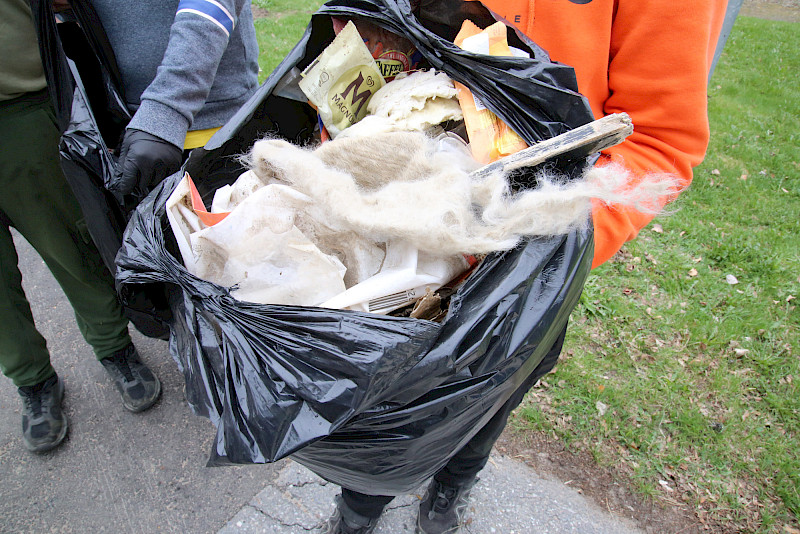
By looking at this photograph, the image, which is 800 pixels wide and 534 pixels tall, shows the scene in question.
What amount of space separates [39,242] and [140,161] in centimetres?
90

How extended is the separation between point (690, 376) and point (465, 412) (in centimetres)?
189

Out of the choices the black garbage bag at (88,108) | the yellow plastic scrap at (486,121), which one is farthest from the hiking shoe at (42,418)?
the yellow plastic scrap at (486,121)

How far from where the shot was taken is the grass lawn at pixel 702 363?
74.3 inches

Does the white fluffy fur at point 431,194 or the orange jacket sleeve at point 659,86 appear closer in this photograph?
the white fluffy fur at point 431,194

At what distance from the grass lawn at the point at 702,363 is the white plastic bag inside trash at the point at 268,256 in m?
1.52

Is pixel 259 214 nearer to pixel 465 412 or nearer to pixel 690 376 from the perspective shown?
pixel 465 412

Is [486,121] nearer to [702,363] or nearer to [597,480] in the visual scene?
[597,480]

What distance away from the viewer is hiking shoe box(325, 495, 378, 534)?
1484mm

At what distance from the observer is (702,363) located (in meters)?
2.34

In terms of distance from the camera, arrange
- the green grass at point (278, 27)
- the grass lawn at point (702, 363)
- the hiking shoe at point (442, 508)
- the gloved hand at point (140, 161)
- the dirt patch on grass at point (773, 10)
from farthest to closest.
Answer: the dirt patch on grass at point (773, 10)
the green grass at point (278, 27)
the grass lawn at point (702, 363)
the hiking shoe at point (442, 508)
the gloved hand at point (140, 161)

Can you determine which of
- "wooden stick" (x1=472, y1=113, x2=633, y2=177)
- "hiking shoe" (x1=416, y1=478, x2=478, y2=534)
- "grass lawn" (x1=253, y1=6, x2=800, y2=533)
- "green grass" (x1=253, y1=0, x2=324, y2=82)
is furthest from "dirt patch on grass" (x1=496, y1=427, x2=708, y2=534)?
"green grass" (x1=253, y1=0, x2=324, y2=82)

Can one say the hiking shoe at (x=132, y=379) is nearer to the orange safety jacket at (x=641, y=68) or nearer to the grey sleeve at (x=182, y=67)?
the grey sleeve at (x=182, y=67)

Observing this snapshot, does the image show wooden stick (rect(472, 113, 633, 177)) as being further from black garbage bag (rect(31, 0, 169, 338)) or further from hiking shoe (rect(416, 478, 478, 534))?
hiking shoe (rect(416, 478, 478, 534))

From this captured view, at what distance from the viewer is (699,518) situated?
1.75 meters
